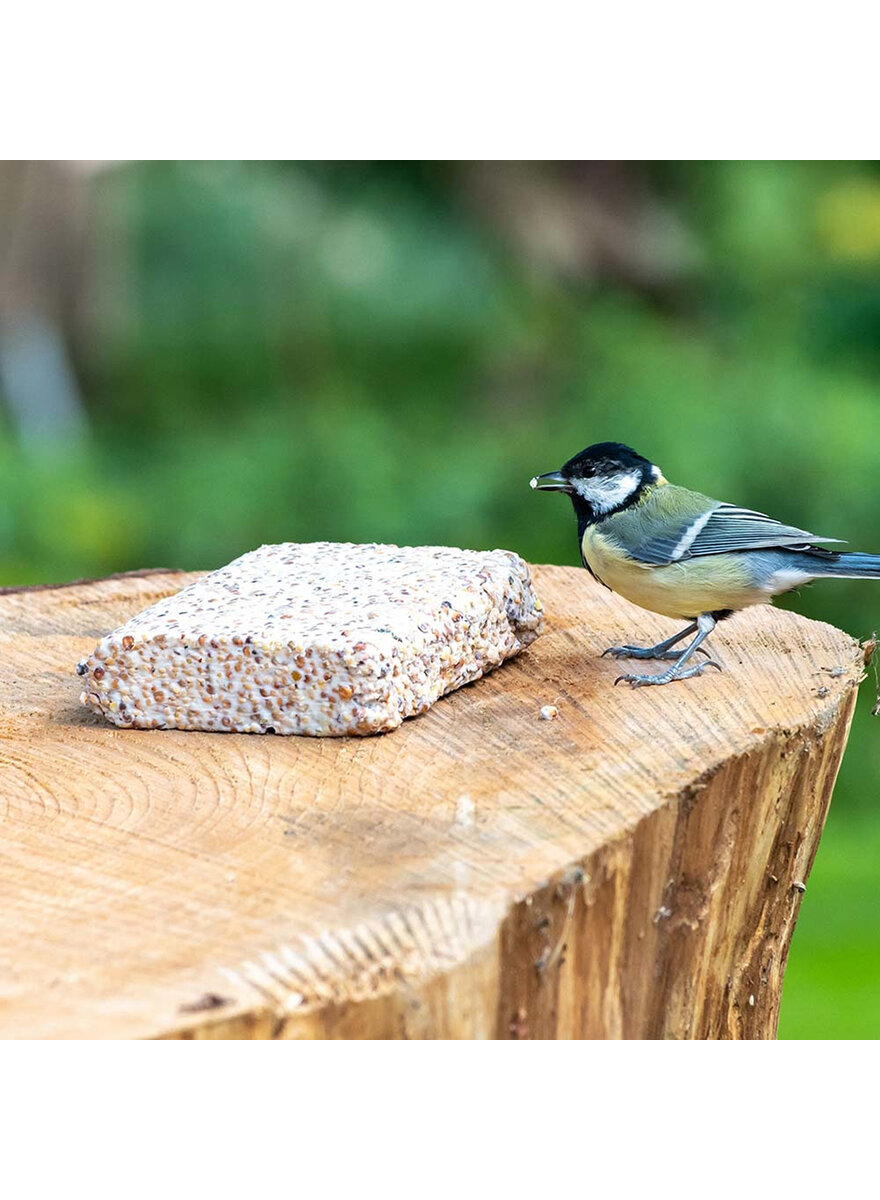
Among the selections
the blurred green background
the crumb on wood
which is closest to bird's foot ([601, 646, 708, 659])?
the crumb on wood

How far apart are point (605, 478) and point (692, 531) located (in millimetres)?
188

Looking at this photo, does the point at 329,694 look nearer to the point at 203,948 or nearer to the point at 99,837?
the point at 99,837

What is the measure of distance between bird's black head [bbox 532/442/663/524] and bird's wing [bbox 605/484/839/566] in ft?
0.16

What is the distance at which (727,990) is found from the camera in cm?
195

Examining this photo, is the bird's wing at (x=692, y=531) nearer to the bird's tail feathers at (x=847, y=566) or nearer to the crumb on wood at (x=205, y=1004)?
the bird's tail feathers at (x=847, y=566)

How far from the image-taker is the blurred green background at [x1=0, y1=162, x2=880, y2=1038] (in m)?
4.88

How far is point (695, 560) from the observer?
89.1 inches

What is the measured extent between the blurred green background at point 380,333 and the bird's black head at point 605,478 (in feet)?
7.72

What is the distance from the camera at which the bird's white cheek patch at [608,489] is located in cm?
240


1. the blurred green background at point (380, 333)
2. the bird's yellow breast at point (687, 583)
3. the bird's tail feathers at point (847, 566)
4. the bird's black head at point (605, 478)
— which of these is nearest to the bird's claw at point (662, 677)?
the bird's yellow breast at point (687, 583)

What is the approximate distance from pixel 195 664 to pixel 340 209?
3.64 m

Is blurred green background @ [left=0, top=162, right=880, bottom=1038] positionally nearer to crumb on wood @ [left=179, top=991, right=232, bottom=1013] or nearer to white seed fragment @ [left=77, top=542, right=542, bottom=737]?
white seed fragment @ [left=77, top=542, right=542, bottom=737]

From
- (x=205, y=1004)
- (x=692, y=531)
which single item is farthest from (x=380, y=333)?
(x=205, y=1004)

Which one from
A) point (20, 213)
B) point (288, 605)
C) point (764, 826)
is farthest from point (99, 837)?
point (20, 213)
